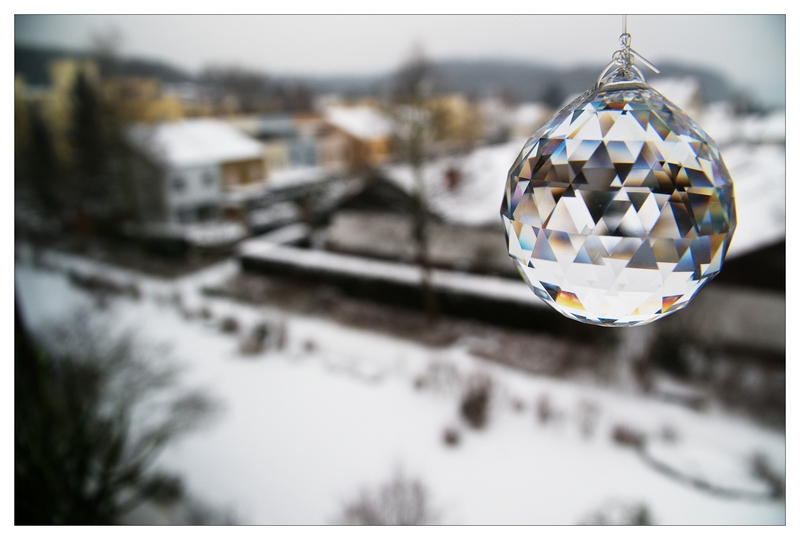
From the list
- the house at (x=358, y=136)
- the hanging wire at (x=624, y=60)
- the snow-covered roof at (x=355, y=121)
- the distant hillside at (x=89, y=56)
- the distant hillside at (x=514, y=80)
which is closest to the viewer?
the hanging wire at (x=624, y=60)

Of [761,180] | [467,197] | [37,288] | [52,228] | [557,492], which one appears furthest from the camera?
[52,228]

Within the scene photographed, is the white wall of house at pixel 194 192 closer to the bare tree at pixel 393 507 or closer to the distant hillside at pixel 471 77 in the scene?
the distant hillside at pixel 471 77

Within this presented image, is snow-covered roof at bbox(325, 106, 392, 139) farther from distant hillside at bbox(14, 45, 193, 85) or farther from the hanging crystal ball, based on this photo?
the hanging crystal ball

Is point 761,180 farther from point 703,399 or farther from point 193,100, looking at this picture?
point 193,100

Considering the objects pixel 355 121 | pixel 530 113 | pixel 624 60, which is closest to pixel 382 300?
pixel 355 121

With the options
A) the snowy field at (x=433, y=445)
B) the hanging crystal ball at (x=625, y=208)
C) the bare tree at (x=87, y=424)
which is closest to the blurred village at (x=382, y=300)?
the snowy field at (x=433, y=445)

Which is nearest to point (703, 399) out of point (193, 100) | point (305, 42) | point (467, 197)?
point (467, 197)

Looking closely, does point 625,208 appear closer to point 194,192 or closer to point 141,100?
point 194,192
